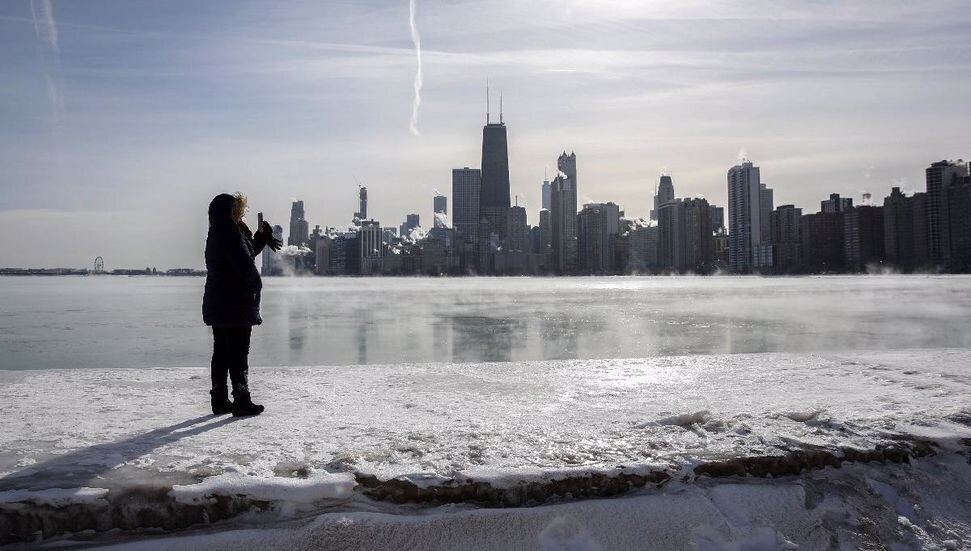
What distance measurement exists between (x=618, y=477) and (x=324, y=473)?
5.31 ft

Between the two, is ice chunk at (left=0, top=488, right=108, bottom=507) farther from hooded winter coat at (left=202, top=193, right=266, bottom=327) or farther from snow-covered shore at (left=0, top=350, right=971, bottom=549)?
hooded winter coat at (left=202, top=193, right=266, bottom=327)

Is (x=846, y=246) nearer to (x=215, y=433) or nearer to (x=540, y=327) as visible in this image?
(x=540, y=327)

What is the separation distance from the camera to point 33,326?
18828mm

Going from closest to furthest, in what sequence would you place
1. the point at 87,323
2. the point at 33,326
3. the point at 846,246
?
the point at 33,326 < the point at 87,323 < the point at 846,246

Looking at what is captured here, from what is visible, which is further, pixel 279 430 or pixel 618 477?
pixel 279 430

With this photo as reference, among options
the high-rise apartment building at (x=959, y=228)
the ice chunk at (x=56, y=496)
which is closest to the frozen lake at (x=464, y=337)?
the ice chunk at (x=56, y=496)

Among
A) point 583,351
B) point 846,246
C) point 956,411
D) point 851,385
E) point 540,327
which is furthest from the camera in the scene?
point 846,246

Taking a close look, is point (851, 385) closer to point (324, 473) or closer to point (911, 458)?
point (911, 458)

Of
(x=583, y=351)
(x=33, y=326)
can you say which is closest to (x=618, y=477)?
(x=583, y=351)

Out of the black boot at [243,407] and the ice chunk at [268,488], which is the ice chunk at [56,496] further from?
the black boot at [243,407]

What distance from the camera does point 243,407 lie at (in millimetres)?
4680

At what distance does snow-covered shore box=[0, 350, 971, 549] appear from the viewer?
3.02 m

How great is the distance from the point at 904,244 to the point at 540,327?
159590 millimetres

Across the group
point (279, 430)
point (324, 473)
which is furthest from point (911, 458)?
point (279, 430)
